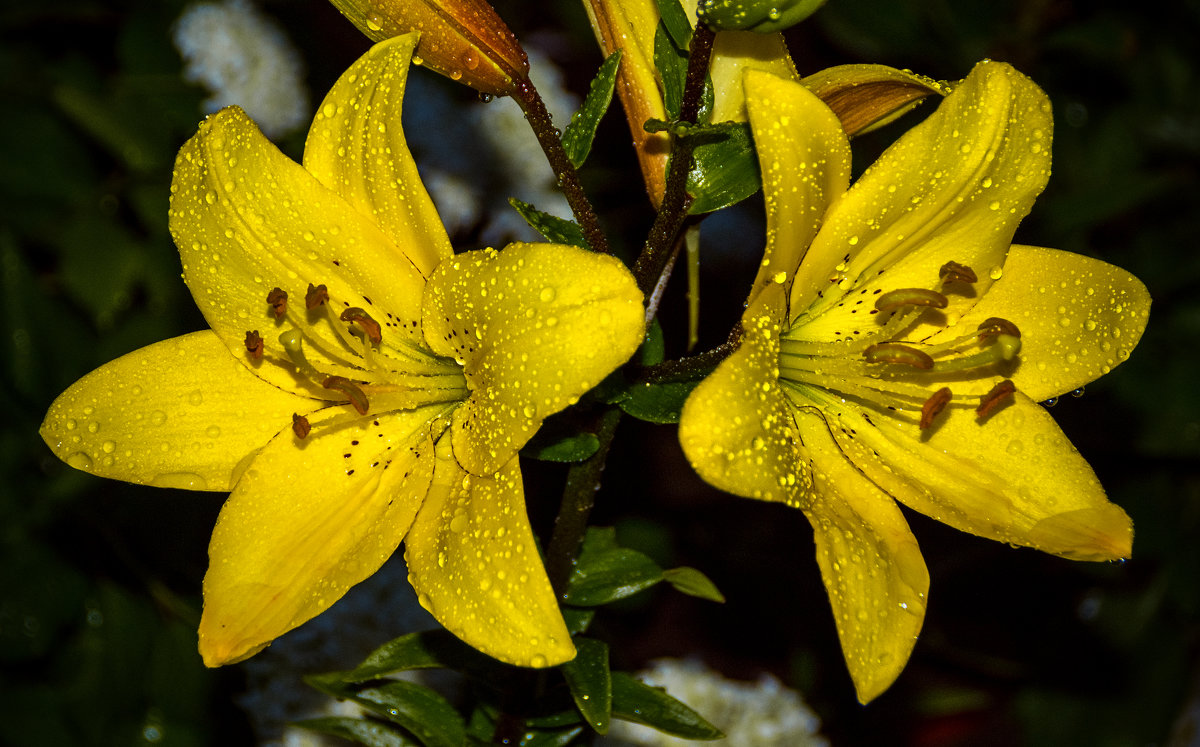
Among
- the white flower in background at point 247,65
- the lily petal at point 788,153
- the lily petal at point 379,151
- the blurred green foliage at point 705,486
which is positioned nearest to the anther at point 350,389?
the lily petal at point 379,151

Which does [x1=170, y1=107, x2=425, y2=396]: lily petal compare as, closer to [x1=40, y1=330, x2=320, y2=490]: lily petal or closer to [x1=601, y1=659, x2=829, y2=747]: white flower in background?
[x1=40, y1=330, x2=320, y2=490]: lily petal

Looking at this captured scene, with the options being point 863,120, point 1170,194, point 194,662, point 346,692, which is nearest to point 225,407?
point 346,692

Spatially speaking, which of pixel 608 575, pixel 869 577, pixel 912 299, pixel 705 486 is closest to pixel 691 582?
pixel 608 575

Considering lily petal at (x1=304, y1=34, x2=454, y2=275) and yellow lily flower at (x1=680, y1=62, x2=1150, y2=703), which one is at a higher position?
lily petal at (x1=304, y1=34, x2=454, y2=275)

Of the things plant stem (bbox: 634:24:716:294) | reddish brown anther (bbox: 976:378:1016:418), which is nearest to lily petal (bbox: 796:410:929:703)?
reddish brown anther (bbox: 976:378:1016:418)

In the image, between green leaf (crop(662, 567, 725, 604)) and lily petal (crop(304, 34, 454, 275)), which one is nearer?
lily petal (crop(304, 34, 454, 275))

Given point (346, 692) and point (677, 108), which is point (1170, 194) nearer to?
point (677, 108)

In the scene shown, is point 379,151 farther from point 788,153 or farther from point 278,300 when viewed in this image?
point 788,153

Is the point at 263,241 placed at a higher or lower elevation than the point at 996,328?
higher

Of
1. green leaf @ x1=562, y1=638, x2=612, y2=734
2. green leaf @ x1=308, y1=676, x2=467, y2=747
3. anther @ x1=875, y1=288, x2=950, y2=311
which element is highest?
anther @ x1=875, y1=288, x2=950, y2=311
